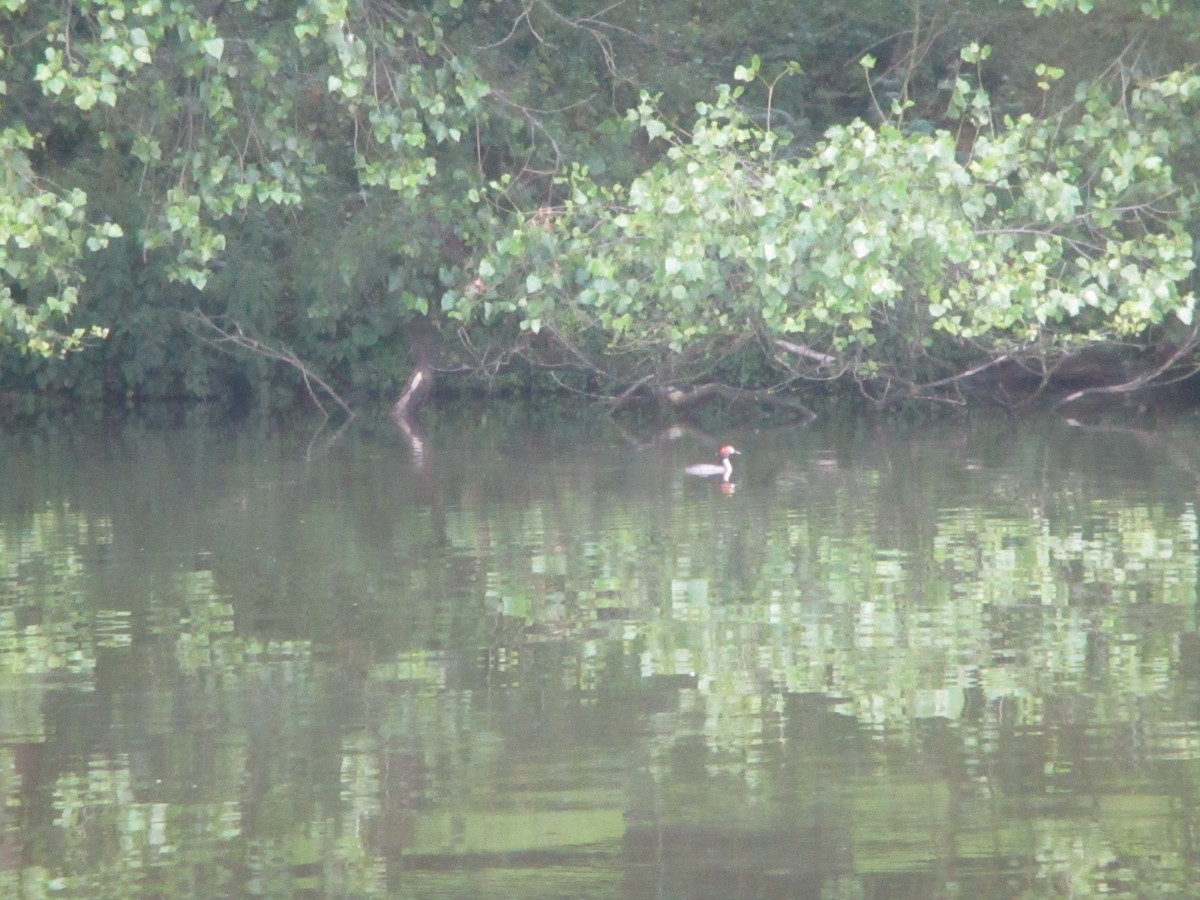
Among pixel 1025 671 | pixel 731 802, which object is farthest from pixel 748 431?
pixel 731 802

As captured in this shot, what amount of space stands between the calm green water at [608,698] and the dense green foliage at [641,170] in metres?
1.76

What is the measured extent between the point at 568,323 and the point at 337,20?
499 centimetres

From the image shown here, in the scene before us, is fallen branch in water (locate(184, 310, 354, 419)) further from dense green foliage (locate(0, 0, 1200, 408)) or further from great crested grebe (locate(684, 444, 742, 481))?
great crested grebe (locate(684, 444, 742, 481))

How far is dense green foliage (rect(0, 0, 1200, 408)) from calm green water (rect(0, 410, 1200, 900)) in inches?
69.2

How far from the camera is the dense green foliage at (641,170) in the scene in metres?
11.8

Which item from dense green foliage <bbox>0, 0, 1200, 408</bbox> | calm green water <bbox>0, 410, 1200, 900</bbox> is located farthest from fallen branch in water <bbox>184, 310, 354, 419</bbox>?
calm green water <bbox>0, 410, 1200, 900</bbox>

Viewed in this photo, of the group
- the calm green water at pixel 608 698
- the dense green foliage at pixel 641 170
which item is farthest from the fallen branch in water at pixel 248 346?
the calm green water at pixel 608 698

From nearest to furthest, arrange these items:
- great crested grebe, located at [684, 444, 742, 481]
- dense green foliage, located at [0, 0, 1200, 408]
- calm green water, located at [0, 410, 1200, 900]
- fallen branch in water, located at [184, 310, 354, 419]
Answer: calm green water, located at [0, 410, 1200, 900] → dense green foliage, located at [0, 0, 1200, 408] → great crested grebe, located at [684, 444, 742, 481] → fallen branch in water, located at [184, 310, 354, 419]

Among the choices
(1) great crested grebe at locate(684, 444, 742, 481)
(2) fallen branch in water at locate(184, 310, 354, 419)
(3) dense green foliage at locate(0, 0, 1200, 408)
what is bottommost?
(1) great crested grebe at locate(684, 444, 742, 481)

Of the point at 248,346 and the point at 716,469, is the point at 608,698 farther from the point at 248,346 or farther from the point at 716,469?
the point at 248,346

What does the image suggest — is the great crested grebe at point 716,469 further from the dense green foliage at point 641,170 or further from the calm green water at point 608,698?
the calm green water at point 608,698

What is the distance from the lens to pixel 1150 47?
13938mm

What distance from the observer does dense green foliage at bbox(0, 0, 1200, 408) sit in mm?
11844

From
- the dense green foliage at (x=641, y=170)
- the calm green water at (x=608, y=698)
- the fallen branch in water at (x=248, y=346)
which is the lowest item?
the calm green water at (x=608, y=698)
